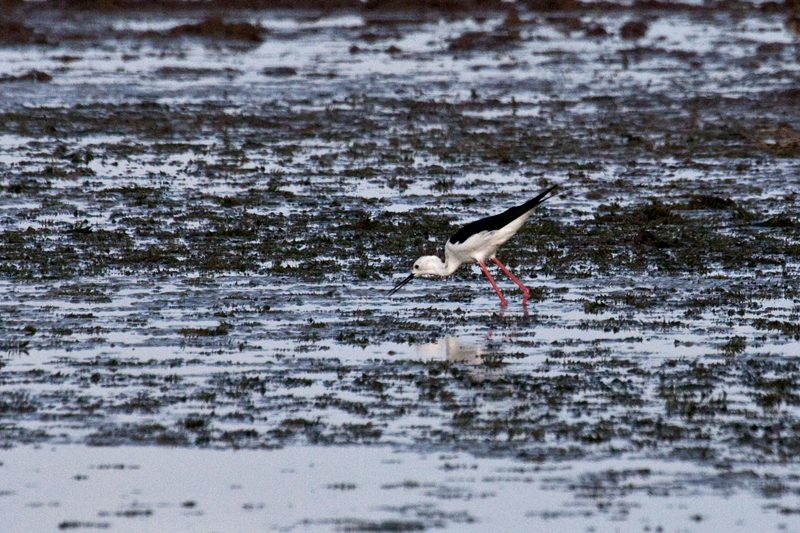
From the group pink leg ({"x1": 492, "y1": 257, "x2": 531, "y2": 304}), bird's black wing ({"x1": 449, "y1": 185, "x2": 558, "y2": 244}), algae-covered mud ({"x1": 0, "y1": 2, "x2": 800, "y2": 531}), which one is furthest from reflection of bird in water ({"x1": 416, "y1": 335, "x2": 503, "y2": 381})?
bird's black wing ({"x1": 449, "y1": 185, "x2": 558, "y2": 244})

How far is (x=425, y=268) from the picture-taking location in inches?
466

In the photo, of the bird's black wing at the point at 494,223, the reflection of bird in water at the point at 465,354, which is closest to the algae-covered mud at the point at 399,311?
the reflection of bird in water at the point at 465,354

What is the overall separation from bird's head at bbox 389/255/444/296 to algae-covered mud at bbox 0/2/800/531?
0.48 feet

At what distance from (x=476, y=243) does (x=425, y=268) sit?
0.49 metres

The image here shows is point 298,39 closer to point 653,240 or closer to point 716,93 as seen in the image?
point 716,93

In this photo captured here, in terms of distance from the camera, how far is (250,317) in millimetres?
10750

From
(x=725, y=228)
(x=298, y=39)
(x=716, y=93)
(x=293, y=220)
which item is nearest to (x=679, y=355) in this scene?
(x=725, y=228)

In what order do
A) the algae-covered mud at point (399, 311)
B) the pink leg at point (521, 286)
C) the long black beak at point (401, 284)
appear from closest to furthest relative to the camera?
the algae-covered mud at point (399, 311), the pink leg at point (521, 286), the long black beak at point (401, 284)

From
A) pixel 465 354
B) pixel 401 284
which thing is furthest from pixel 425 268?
pixel 465 354

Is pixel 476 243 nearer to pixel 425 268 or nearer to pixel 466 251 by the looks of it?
pixel 466 251

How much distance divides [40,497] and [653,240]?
329 inches

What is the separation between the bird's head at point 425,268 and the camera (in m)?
11.8

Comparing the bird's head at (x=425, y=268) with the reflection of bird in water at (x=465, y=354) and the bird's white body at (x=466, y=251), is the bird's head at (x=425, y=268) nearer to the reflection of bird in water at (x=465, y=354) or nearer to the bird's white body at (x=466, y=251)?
the bird's white body at (x=466, y=251)

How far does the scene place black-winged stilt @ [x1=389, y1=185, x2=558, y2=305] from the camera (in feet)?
38.7
